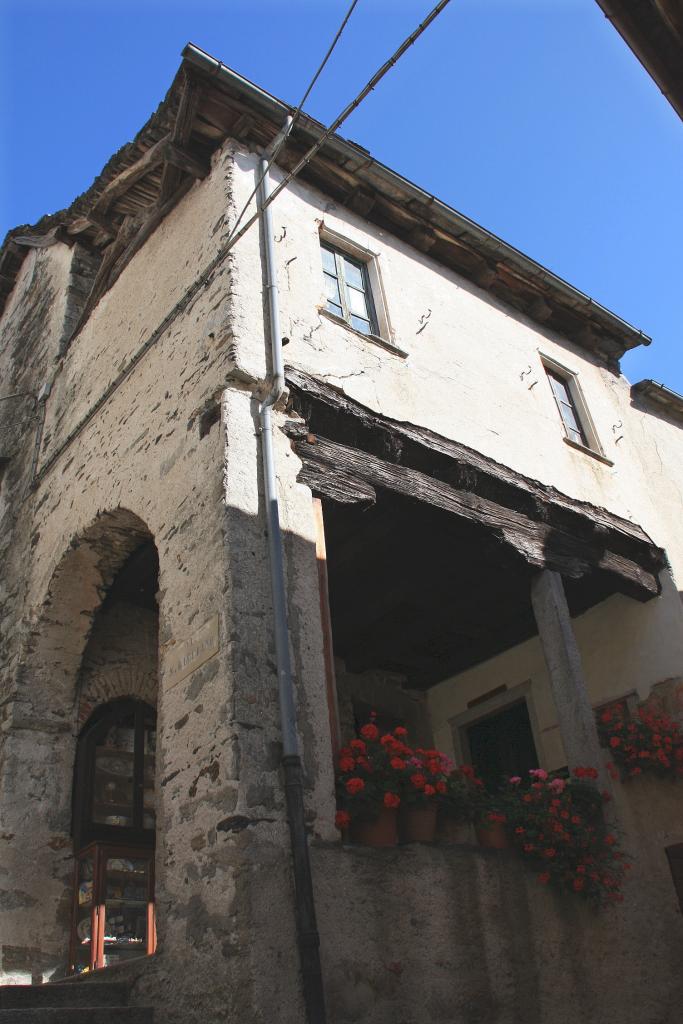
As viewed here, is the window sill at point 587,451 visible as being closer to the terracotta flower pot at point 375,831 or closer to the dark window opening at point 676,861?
the dark window opening at point 676,861

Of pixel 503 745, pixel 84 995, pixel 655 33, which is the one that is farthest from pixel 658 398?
pixel 84 995

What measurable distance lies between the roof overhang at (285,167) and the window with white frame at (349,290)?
626 millimetres

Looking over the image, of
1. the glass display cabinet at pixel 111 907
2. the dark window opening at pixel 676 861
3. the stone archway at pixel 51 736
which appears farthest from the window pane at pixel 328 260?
the dark window opening at pixel 676 861

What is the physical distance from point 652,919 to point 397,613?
11.8ft

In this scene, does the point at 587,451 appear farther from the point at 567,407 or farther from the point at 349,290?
the point at 349,290

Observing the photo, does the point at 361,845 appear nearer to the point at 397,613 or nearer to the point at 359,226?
the point at 397,613

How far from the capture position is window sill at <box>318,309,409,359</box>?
6.74 metres

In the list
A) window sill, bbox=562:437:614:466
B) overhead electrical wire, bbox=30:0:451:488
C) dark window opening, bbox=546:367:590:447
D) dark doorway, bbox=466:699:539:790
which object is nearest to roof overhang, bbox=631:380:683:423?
dark window opening, bbox=546:367:590:447

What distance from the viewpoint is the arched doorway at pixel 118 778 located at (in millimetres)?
6273

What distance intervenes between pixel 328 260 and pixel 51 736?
15.0 feet

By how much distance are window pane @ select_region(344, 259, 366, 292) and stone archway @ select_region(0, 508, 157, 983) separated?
9.40 feet

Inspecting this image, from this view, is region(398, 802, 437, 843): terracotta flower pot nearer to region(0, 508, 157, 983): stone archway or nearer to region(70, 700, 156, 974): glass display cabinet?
region(70, 700, 156, 974): glass display cabinet

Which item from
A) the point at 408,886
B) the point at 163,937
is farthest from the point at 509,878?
the point at 163,937

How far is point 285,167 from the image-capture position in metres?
7.50
